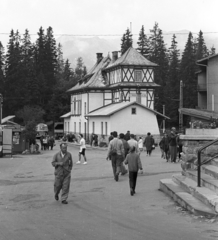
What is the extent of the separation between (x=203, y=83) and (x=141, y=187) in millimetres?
49185

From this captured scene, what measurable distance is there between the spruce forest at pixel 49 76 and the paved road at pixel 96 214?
207ft

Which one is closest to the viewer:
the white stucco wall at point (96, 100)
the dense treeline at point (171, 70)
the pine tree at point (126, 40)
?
the white stucco wall at point (96, 100)

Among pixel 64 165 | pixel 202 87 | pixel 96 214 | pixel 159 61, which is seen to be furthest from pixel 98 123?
pixel 96 214

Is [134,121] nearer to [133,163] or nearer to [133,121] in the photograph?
[133,121]

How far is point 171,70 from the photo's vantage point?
9012cm

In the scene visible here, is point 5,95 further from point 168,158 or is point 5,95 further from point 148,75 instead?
point 168,158

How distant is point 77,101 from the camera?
71125 millimetres

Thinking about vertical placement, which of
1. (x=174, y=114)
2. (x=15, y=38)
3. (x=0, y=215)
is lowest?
(x=0, y=215)

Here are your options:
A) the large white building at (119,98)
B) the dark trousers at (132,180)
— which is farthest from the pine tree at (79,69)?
Result: the dark trousers at (132,180)

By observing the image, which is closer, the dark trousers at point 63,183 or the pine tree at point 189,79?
the dark trousers at point 63,183

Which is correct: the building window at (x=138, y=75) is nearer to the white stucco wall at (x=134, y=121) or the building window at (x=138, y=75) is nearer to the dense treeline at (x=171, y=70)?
the white stucco wall at (x=134, y=121)

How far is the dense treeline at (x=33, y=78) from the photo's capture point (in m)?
83.2

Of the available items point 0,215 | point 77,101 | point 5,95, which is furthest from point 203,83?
point 0,215

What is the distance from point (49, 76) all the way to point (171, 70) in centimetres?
2375
